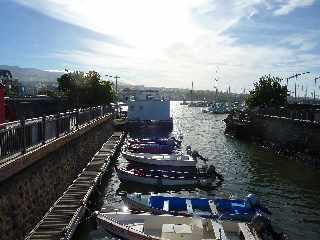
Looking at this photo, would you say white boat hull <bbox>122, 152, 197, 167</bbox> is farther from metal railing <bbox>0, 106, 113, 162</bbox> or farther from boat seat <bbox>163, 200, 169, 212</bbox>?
boat seat <bbox>163, 200, 169, 212</bbox>

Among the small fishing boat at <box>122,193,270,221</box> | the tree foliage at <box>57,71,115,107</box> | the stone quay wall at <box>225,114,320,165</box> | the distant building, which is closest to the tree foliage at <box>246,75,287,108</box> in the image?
the stone quay wall at <box>225,114,320,165</box>

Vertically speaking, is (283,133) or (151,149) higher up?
(283,133)

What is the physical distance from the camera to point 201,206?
21344mm

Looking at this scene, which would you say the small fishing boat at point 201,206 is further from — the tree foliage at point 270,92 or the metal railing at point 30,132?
the tree foliage at point 270,92

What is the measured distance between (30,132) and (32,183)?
6.12 feet

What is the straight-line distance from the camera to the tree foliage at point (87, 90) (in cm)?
6425

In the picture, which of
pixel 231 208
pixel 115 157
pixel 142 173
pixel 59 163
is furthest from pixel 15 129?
pixel 115 157

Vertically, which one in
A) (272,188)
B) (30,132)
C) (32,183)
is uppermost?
(30,132)

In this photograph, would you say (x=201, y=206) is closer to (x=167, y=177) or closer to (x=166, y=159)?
(x=167, y=177)

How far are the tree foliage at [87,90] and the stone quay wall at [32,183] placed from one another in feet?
131

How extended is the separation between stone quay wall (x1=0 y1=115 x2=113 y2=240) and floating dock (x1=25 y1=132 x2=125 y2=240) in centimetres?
28

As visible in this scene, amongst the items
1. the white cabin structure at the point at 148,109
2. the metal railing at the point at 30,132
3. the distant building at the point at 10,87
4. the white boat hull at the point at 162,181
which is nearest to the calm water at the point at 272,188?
the white boat hull at the point at 162,181

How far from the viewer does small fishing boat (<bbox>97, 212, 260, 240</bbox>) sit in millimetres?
17078

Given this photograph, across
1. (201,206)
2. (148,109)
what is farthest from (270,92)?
(201,206)
